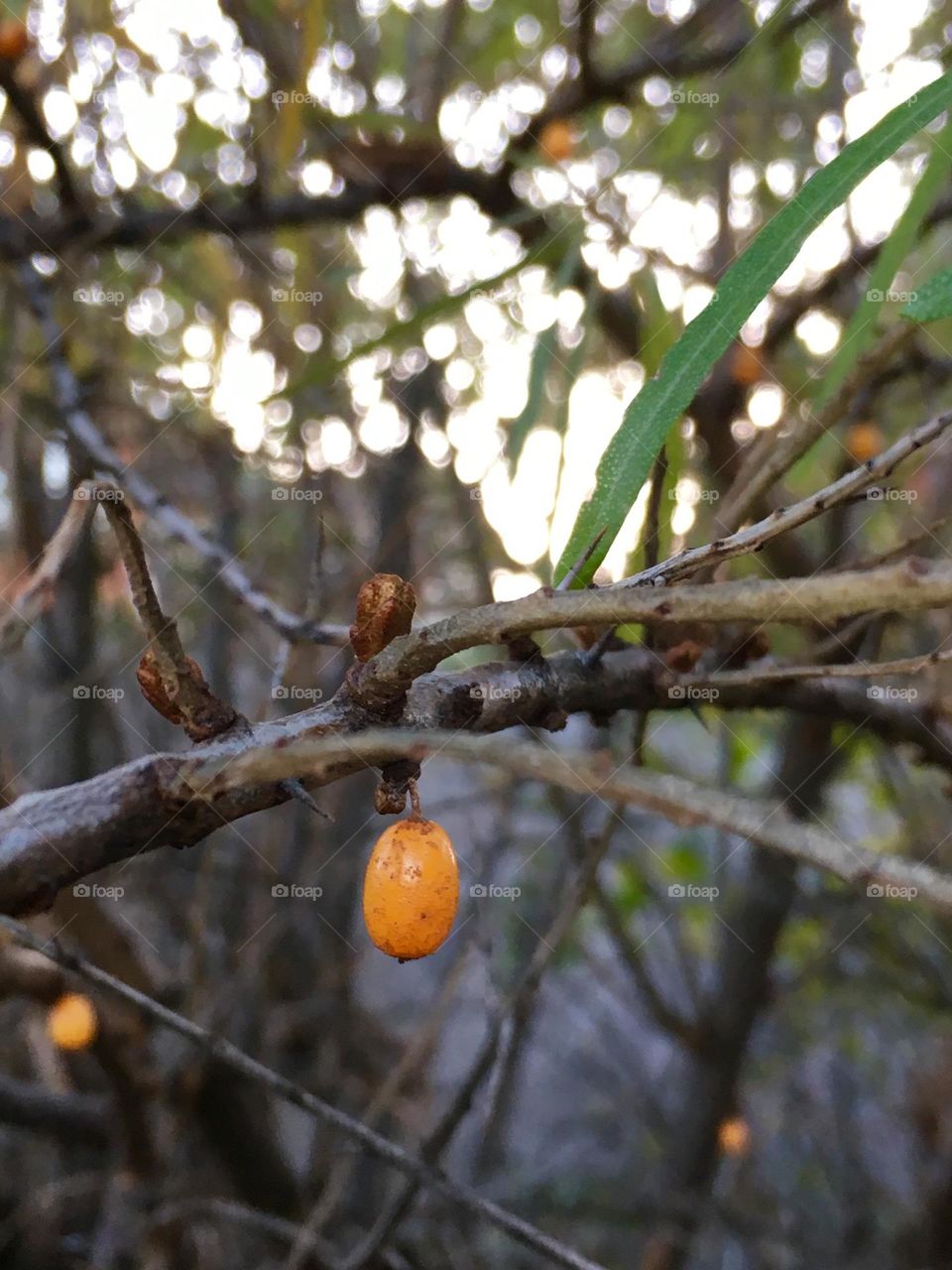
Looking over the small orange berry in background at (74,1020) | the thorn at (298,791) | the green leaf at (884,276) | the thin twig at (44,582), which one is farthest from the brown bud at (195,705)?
the small orange berry in background at (74,1020)

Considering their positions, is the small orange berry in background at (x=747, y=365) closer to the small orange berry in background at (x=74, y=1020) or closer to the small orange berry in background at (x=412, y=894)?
the small orange berry in background at (x=412, y=894)

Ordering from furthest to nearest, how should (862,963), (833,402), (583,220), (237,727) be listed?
(862,963) < (583,220) < (833,402) < (237,727)

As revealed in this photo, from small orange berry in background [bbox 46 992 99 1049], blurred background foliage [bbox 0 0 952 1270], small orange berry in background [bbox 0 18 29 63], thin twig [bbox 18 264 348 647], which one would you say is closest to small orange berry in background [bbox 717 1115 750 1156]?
blurred background foliage [bbox 0 0 952 1270]

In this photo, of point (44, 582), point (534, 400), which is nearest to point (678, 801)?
point (44, 582)

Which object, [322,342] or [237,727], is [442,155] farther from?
[237,727]

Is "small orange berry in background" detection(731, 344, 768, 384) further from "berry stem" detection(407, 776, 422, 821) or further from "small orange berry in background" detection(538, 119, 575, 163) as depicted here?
"berry stem" detection(407, 776, 422, 821)

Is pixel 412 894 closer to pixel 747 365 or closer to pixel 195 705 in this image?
pixel 195 705

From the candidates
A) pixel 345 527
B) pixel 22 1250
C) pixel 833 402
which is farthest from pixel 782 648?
pixel 22 1250
